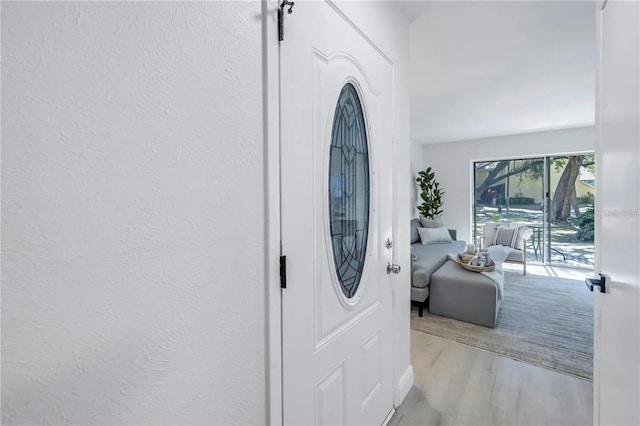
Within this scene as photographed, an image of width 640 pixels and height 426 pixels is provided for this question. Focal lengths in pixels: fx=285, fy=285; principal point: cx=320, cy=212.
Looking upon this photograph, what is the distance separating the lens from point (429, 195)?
6.02 meters

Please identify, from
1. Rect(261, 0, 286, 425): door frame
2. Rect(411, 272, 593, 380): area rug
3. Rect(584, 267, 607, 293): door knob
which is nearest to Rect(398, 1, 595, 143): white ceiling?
Rect(261, 0, 286, 425): door frame

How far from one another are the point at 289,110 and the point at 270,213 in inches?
13.7

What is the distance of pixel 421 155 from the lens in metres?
6.40

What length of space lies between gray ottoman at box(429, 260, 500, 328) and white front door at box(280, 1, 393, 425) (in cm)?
173

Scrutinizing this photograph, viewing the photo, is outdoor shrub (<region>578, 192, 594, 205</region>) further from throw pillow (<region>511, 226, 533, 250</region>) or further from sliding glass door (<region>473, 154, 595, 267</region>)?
throw pillow (<region>511, 226, 533, 250</region>)

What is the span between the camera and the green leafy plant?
5824 millimetres

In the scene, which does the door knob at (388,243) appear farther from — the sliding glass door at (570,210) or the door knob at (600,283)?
the sliding glass door at (570,210)

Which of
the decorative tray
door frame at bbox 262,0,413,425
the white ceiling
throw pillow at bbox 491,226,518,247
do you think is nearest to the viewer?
door frame at bbox 262,0,413,425

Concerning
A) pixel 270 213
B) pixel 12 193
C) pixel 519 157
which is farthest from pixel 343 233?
pixel 519 157

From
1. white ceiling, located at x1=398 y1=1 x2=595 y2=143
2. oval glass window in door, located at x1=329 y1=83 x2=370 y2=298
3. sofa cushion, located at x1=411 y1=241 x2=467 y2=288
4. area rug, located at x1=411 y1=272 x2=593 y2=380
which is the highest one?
white ceiling, located at x1=398 y1=1 x2=595 y2=143

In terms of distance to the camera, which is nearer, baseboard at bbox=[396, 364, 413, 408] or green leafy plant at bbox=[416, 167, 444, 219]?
baseboard at bbox=[396, 364, 413, 408]

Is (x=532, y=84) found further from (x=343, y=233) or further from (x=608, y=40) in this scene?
(x=343, y=233)

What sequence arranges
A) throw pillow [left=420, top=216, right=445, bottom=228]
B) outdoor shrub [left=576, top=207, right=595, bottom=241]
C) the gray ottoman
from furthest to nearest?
throw pillow [left=420, top=216, right=445, bottom=228]
outdoor shrub [left=576, top=207, right=595, bottom=241]
the gray ottoman

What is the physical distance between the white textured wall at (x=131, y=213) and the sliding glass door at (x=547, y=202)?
5.98 meters
